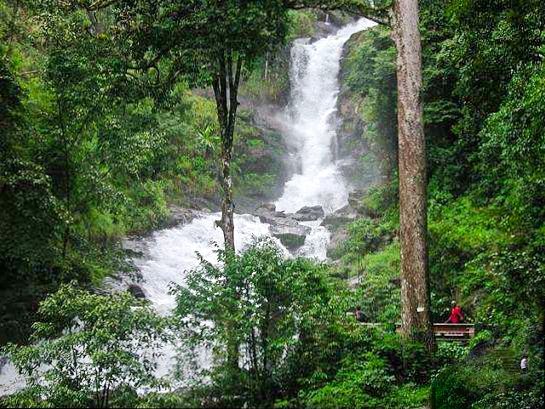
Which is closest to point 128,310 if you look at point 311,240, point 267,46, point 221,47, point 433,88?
point 221,47

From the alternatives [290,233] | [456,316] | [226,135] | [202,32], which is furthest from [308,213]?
[202,32]

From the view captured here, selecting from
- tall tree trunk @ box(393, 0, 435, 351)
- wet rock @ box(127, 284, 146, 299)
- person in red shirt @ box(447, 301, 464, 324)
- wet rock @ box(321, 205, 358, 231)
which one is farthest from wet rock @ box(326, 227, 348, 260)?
tall tree trunk @ box(393, 0, 435, 351)

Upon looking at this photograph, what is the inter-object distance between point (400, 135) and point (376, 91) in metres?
12.7

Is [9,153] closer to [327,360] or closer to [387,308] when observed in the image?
[327,360]

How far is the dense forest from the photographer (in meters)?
6.02

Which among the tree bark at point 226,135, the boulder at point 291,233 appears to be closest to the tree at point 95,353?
the tree bark at point 226,135

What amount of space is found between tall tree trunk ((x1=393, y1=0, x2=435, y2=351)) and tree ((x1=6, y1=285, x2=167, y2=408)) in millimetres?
4116

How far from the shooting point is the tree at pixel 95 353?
5.67 metres

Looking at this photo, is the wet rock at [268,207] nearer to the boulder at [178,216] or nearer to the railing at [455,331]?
the boulder at [178,216]

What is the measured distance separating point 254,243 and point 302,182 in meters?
28.2

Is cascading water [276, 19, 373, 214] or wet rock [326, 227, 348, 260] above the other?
cascading water [276, 19, 373, 214]

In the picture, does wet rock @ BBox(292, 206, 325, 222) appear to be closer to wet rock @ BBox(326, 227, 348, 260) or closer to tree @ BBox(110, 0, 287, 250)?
wet rock @ BBox(326, 227, 348, 260)

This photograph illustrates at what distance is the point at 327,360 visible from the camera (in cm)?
724

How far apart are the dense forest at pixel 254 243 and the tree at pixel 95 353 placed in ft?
0.08
